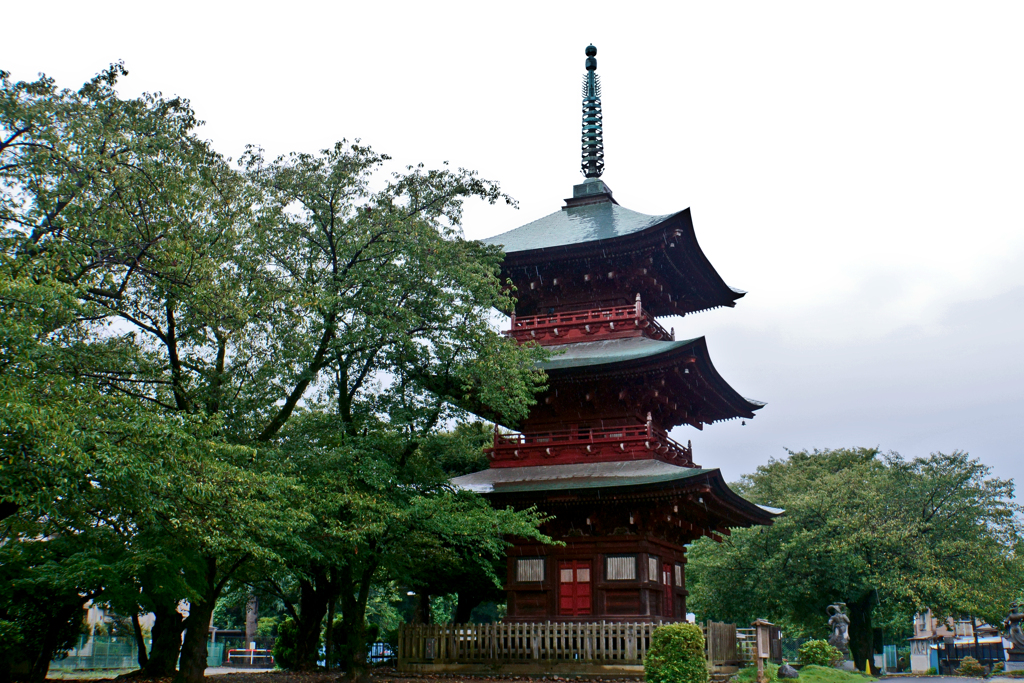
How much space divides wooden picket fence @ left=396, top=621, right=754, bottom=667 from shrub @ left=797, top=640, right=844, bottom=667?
731cm

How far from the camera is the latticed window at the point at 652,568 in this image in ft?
77.2

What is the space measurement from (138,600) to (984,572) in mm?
33443

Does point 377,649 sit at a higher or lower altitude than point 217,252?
lower

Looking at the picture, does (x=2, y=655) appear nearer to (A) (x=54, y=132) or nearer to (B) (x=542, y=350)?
(A) (x=54, y=132)

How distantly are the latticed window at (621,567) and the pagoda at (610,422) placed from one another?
29 mm

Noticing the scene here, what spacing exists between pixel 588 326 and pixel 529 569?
295 inches

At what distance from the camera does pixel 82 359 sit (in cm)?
1812

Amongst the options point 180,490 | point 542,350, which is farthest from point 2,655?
point 542,350

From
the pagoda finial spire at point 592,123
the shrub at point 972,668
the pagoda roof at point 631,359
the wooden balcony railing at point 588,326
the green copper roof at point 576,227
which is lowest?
the shrub at point 972,668

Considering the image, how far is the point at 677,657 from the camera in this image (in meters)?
18.5

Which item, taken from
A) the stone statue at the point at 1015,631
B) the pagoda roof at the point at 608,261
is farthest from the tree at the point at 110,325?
the stone statue at the point at 1015,631

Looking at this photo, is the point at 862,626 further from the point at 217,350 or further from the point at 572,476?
the point at 217,350

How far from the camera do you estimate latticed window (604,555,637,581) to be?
76.1ft

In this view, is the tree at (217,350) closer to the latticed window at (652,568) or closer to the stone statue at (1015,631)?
the latticed window at (652,568)
